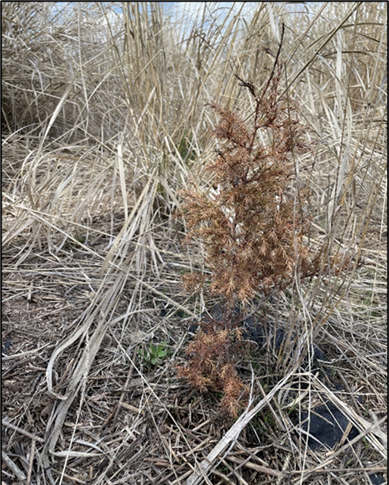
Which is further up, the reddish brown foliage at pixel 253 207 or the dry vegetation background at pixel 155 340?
the reddish brown foliage at pixel 253 207

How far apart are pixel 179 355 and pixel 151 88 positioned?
49.9 inches

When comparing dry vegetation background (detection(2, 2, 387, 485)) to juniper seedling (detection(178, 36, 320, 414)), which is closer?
juniper seedling (detection(178, 36, 320, 414))

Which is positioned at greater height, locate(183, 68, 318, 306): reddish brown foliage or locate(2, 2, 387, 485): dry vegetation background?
locate(183, 68, 318, 306): reddish brown foliage

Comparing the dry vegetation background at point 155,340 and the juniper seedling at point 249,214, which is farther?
the dry vegetation background at point 155,340

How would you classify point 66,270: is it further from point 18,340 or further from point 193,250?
point 193,250

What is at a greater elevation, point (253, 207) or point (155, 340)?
point (253, 207)

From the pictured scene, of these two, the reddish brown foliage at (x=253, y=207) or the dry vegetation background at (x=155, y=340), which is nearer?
the reddish brown foliage at (x=253, y=207)

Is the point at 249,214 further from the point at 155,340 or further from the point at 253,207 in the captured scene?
the point at 155,340

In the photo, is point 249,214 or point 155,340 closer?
point 249,214

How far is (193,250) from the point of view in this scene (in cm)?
179

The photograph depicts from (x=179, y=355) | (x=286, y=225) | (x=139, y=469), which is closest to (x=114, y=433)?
(x=139, y=469)

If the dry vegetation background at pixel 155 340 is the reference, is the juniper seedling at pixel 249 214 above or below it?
above

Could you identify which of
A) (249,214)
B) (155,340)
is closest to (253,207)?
(249,214)

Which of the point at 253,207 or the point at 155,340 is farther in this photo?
the point at 155,340
